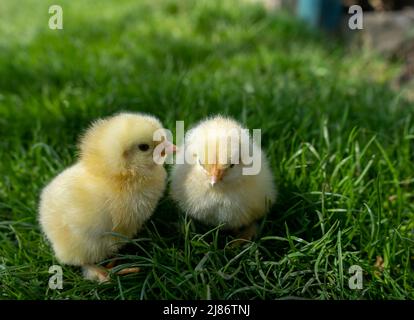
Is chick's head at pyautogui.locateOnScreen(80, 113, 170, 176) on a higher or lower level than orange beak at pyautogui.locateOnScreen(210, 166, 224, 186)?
higher

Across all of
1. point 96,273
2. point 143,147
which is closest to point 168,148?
point 143,147

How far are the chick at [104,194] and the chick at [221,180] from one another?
0.39ft

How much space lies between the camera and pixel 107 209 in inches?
72.6

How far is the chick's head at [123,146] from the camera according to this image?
1.81 m

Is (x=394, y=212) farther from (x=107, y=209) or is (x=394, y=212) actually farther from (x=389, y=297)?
(x=107, y=209)

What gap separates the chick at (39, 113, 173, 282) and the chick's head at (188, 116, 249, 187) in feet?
0.48

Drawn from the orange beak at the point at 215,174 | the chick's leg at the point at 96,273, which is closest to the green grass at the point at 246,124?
the chick's leg at the point at 96,273

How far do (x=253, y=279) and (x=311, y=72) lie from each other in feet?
7.40

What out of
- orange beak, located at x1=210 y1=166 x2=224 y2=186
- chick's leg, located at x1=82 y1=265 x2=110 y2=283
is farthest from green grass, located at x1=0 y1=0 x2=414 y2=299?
orange beak, located at x1=210 y1=166 x2=224 y2=186

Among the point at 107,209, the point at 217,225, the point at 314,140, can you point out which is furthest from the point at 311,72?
the point at 107,209

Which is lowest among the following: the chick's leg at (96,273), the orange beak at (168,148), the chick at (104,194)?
the chick's leg at (96,273)

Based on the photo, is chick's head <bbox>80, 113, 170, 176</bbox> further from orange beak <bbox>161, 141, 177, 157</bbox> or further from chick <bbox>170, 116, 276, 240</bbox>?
chick <bbox>170, 116, 276, 240</bbox>

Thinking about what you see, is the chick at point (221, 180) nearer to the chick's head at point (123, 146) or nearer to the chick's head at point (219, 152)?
the chick's head at point (219, 152)

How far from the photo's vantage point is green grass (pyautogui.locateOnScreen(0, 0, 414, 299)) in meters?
1.88
